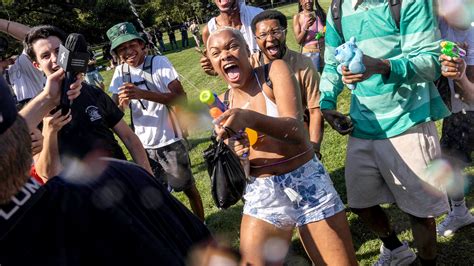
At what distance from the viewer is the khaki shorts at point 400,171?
254 cm

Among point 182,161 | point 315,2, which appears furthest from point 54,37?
point 315,2

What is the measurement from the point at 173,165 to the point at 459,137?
2419mm

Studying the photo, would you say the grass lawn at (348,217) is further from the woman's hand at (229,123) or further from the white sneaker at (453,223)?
the woman's hand at (229,123)

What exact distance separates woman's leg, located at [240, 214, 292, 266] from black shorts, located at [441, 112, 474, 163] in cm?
151

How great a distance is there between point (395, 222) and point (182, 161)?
2017 millimetres

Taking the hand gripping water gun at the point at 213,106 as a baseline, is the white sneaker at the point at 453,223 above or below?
below

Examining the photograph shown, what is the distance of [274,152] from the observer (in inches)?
97.0

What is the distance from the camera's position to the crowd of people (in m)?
1.04

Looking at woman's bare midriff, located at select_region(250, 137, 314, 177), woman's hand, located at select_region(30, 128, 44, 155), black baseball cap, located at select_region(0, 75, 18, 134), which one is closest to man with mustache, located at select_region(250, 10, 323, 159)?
woman's bare midriff, located at select_region(250, 137, 314, 177)

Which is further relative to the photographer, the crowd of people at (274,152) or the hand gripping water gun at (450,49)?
the hand gripping water gun at (450,49)

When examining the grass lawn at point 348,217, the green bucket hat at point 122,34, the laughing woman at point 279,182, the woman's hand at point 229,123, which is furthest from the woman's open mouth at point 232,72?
the green bucket hat at point 122,34

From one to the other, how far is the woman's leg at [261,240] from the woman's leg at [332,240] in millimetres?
190

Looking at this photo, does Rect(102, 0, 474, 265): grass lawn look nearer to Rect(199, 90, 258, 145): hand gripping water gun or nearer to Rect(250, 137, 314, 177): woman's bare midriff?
Rect(250, 137, 314, 177): woman's bare midriff

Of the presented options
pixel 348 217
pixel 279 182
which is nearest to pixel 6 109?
pixel 279 182
